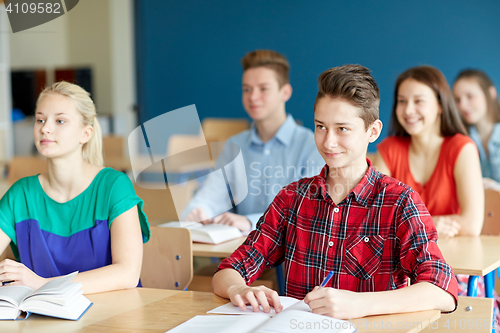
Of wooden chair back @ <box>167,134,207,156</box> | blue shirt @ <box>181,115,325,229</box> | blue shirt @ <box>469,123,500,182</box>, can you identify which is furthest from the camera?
wooden chair back @ <box>167,134,207,156</box>

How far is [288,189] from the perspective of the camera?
150cm

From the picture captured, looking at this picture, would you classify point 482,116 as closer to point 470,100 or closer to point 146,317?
point 470,100

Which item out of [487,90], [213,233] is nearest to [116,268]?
[213,233]

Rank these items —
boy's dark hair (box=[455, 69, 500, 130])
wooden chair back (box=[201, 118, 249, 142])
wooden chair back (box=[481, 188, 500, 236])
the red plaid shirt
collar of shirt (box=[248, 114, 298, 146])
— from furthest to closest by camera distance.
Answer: wooden chair back (box=[201, 118, 249, 142]) → boy's dark hair (box=[455, 69, 500, 130]) → collar of shirt (box=[248, 114, 298, 146]) → wooden chair back (box=[481, 188, 500, 236]) → the red plaid shirt

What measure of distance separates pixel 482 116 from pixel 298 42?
8.37ft

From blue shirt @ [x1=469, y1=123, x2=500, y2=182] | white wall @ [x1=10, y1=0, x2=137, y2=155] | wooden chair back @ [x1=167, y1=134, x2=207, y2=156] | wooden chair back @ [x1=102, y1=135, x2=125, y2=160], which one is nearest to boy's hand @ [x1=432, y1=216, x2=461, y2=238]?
blue shirt @ [x1=469, y1=123, x2=500, y2=182]

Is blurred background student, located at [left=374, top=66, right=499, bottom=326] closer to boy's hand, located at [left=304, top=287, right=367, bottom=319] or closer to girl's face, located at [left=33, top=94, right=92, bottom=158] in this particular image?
boy's hand, located at [left=304, top=287, right=367, bottom=319]

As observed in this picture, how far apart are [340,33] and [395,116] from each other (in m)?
3.24

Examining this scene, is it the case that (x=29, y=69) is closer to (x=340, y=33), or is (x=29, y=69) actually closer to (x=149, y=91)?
(x=149, y=91)

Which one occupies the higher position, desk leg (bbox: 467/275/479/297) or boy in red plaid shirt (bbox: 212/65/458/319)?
boy in red plaid shirt (bbox: 212/65/458/319)

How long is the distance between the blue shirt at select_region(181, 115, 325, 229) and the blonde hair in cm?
75

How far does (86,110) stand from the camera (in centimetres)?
174

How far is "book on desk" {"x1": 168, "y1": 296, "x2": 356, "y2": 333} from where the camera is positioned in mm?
1032

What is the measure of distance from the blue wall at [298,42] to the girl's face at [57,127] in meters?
3.16
